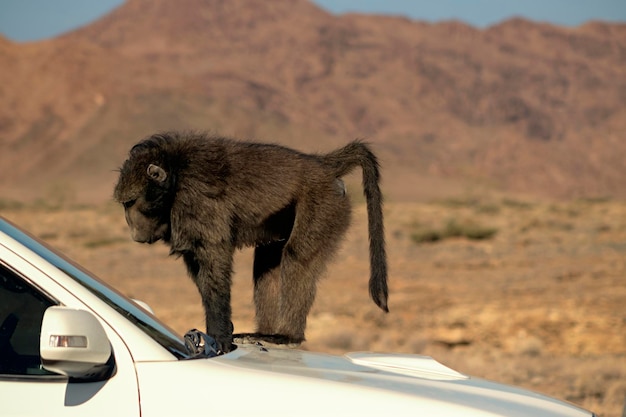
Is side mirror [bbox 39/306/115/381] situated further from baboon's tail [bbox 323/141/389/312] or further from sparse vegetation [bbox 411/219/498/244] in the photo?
sparse vegetation [bbox 411/219/498/244]

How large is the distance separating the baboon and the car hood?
5.43ft

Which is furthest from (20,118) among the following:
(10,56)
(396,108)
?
(396,108)

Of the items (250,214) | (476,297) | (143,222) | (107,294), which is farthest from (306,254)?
(476,297)

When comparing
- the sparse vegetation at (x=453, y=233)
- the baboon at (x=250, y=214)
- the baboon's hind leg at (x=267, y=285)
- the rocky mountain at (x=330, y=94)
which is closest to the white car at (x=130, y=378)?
the baboon at (x=250, y=214)

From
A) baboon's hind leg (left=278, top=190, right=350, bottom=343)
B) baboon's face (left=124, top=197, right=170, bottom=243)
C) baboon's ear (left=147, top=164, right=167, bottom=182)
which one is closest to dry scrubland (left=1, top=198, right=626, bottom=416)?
baboon's hind leg (left=278, top=190, right=350, bottom=343)

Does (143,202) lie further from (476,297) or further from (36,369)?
(476,297)

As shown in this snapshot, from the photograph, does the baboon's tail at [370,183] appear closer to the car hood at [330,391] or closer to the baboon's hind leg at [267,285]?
the baboon's hind leg at [267,285]

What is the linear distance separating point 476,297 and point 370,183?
11.7m

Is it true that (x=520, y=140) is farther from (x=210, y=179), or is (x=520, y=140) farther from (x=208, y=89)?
(x=210, y=179)

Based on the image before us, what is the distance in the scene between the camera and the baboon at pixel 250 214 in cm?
484

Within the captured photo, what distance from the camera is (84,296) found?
110 inches

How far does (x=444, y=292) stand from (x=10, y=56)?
74225 mm

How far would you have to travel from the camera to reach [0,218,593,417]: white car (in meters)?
2.61

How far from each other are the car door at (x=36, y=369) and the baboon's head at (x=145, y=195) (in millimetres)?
1851
